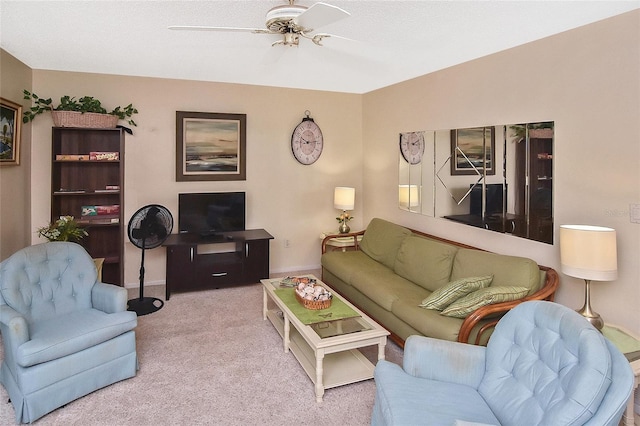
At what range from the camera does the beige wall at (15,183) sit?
3801 mm

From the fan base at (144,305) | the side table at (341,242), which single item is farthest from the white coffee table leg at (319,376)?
the side table at (341,242)

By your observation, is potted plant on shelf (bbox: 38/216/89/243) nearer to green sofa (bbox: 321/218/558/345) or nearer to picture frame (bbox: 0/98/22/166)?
picture frame (bbox: 0/98/22/166)

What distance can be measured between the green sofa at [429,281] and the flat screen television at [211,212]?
51.3 inches

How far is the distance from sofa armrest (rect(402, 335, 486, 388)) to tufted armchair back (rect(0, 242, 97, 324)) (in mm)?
2495

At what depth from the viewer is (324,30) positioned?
126 inches

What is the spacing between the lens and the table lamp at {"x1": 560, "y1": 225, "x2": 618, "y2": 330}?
99.9 inches

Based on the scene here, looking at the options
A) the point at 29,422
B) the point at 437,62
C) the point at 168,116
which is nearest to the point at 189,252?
the point at 168,116

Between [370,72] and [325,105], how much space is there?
1342mm


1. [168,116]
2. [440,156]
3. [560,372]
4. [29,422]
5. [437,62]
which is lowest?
[29,422]

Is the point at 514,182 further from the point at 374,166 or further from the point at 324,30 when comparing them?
the point at 374,166

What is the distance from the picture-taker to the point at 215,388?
287cm

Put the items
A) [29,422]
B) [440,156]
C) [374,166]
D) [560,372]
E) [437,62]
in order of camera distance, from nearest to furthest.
Result: [560,372] < [29,422] < [437,62] < [440,156] < [374,166]

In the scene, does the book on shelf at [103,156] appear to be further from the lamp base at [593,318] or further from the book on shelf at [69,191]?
the lamp base at [593,318]

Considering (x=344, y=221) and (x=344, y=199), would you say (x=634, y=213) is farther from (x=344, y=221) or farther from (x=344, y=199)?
(x=344, y=221)
